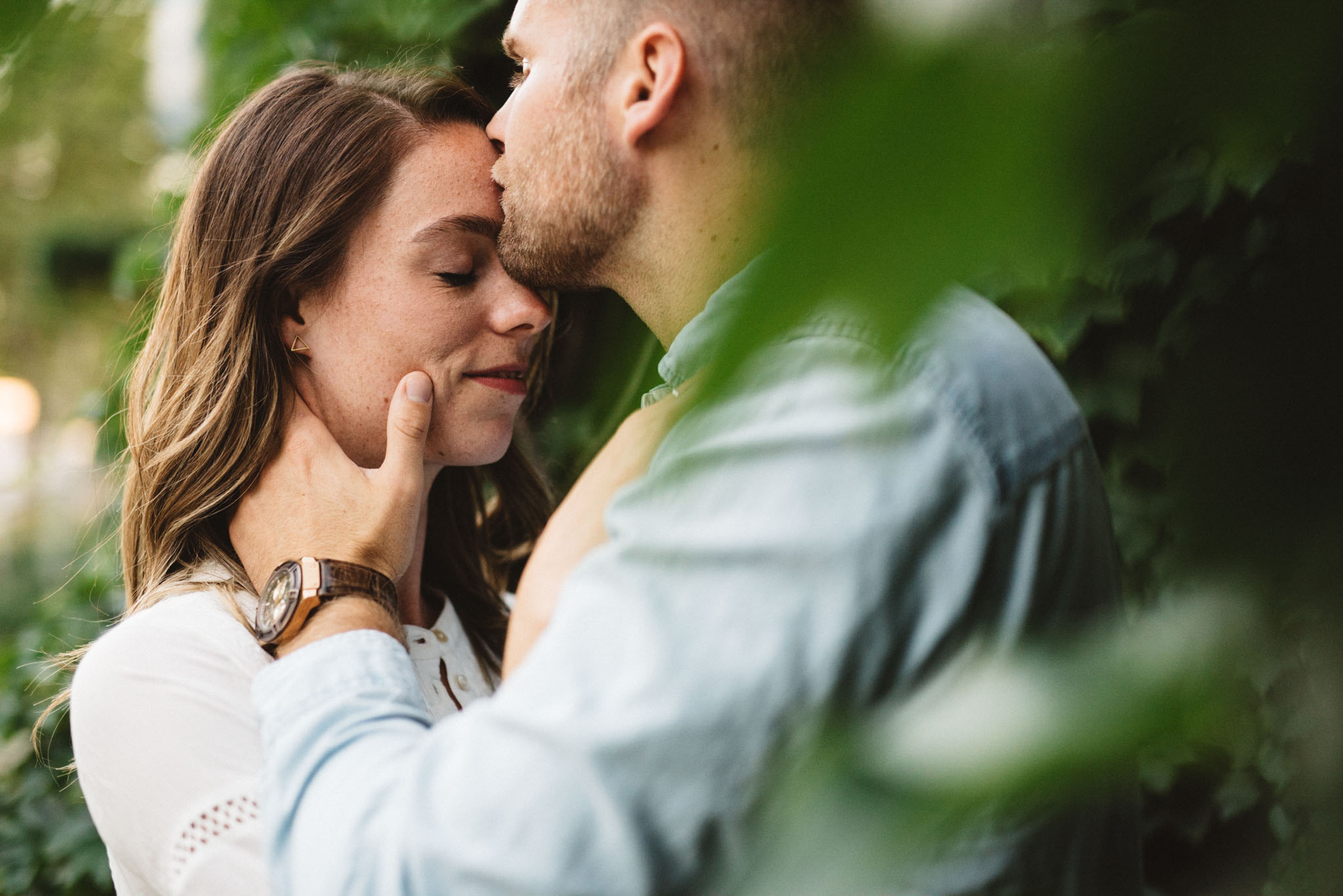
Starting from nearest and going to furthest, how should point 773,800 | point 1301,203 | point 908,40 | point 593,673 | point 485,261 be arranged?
point 908,40
point 1301,203
point 773,800
point 593,673
point 485,261

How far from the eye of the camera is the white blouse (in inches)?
53.2

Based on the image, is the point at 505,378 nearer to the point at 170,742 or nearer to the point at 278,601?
the point at 278,601

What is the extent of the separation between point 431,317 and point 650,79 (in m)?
0.75

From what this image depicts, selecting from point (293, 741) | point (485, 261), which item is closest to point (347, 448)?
point (485, 261)

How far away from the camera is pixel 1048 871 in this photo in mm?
981

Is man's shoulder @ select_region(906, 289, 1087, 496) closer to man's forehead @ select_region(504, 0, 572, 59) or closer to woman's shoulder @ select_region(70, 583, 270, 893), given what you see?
man's forehead @ select_region(504, 0, 572, 59)

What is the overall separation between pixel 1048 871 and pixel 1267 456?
2.75 feet

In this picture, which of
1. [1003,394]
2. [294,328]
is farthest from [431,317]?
[1003,394]

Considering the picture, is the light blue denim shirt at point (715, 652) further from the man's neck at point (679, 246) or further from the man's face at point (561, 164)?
the man's face at point (561, 164)

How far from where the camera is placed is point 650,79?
1.11m

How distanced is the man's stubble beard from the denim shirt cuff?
56cm

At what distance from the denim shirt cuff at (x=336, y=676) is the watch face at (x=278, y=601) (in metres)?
0.20

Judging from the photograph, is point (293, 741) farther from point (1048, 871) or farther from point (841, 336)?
point (841, 336)

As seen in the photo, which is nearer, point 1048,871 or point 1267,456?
point 1267,456
